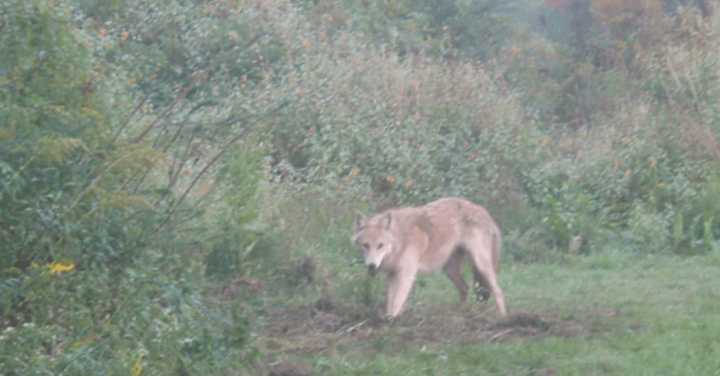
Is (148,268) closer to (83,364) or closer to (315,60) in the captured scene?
(83,364)

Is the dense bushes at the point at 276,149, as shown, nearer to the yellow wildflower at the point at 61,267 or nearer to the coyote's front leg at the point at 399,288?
the yellow wildflower at the point at 61,267

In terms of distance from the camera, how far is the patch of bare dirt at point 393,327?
30.6 feet

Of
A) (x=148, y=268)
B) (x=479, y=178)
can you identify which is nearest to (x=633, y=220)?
(x=479, y=178)

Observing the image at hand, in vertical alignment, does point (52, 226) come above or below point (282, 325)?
above

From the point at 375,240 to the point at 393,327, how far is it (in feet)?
4.00

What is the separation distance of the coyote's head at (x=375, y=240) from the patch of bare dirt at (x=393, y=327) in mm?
552

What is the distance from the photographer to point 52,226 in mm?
7164

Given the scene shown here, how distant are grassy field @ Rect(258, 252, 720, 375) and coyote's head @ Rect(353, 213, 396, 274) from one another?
0.32m

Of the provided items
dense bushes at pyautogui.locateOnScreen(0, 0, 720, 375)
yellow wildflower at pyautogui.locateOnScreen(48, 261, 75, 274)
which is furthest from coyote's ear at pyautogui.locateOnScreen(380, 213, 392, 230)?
yellow wildflower at pyautogui.locateOnScreen(48, 261, 75, 274)

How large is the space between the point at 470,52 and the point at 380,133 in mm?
12560

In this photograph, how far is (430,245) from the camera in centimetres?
1140

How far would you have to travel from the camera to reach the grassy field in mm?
8797

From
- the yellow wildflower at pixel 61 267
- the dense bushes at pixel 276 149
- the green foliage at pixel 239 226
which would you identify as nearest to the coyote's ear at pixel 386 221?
the dense bushes at pixel 276 149

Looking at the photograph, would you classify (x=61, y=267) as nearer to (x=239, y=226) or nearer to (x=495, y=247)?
(x=239, y=226)
